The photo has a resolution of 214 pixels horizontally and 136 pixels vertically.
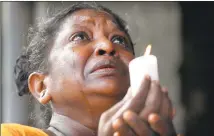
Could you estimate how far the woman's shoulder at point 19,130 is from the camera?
1126 mm

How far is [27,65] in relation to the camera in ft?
4.09

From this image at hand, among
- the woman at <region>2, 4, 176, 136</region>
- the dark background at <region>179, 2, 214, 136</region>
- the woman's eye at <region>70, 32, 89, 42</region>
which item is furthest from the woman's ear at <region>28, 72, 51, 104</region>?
the dark background at <region>179, 2, 214, 136</region>

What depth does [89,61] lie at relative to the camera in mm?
1170

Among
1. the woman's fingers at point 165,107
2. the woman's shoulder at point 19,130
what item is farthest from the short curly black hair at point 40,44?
the woman's fingers at point 165,107

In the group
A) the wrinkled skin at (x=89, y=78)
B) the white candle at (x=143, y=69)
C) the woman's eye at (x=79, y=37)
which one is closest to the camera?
the white candle at (x=143, y=69)

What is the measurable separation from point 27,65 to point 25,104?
11 centimetres

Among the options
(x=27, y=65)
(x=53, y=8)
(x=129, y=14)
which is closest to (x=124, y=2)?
(x=129, y=14)

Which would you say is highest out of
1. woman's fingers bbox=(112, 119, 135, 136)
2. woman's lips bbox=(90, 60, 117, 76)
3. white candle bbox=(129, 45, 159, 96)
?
white candle bbox=(129, 45, 159, 96)

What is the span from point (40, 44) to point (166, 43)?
0.36 metres

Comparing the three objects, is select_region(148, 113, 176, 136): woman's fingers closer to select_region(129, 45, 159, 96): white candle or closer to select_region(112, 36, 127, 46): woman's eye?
select_region(129, 45, 159, 96): white candle

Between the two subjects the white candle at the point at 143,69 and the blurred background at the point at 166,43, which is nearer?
the white candle at the point at 143,69

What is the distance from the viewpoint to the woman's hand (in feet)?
3.33

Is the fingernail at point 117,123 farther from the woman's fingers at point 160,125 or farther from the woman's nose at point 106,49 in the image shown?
the woman's nose at point 106,49

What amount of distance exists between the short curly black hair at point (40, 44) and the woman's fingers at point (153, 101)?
276 millimetres
